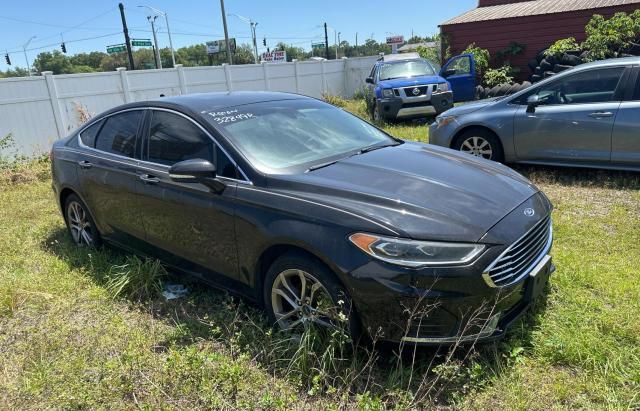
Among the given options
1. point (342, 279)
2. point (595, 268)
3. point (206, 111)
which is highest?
point (206, 111)

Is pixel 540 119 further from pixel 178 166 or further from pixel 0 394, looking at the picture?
pixel 0 394

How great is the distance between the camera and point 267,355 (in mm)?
2967

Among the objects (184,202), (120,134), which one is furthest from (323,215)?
(120,134)

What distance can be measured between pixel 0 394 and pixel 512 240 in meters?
3.00

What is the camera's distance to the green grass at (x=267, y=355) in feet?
8.54

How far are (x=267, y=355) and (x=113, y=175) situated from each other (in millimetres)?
2203

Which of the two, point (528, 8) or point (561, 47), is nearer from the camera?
point (561, 47)

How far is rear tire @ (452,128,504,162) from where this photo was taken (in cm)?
664

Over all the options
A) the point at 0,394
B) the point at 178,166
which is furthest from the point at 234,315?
the point at 0,394

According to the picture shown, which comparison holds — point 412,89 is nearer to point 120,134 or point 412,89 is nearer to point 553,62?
point 553,62

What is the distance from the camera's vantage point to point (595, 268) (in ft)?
12.4

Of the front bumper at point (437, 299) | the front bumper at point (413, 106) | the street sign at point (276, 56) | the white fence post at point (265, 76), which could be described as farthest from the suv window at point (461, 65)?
the street sign at point (276, 56)

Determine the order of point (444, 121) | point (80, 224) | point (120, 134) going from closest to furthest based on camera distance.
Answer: point (120, 134)
point (80, 224)
point (444, 121)

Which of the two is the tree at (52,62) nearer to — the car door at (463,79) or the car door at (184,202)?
the car door at (463,79)
